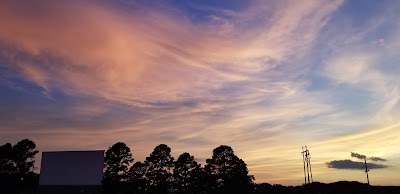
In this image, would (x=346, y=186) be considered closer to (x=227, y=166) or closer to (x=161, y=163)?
(x=227, y=166)

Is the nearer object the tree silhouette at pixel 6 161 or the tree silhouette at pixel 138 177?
the tree silhouette at pixel 138 177

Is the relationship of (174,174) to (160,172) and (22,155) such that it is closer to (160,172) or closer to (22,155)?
(160,172)

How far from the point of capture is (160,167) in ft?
234

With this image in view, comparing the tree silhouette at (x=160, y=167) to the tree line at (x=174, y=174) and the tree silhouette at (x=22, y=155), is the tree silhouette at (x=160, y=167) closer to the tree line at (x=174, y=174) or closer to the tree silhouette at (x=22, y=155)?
the tree line at (x=174, y=174)

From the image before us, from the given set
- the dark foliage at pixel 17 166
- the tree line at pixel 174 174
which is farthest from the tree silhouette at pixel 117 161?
the dark foliage at pixel 17 166

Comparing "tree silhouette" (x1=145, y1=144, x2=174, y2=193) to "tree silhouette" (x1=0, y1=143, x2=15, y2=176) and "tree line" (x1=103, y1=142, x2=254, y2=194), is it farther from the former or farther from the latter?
"tree silhouette" (x1=0, y1=143, x2=15, y2=176)

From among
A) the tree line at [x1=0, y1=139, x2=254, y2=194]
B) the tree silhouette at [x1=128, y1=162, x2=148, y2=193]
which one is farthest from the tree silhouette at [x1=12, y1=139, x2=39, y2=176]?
the tree silhouette at [x1=128, y1=162, x2=148, y2=193]

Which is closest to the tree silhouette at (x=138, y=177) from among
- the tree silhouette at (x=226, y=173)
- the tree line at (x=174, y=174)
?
the tree line at (x=174, y=174)

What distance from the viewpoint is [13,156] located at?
8019cm

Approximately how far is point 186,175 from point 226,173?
311 inches

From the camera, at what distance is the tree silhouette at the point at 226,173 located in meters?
72.1

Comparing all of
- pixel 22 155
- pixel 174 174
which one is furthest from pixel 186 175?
pixel 22 155

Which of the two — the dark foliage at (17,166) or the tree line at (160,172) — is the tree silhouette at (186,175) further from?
the dark foliage at (17,166)

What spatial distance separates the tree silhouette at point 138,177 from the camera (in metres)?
69.0
